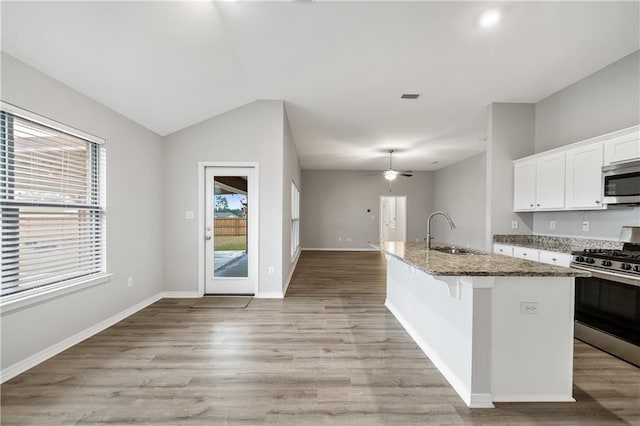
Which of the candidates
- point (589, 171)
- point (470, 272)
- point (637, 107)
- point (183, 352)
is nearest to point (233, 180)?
point (183, 352)

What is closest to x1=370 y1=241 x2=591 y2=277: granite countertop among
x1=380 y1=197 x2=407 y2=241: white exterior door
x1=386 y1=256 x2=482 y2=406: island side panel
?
x1=386 y1=256 x2=482 y2=406: island side panel

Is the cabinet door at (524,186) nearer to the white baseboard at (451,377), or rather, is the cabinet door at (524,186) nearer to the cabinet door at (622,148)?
the cabinet door at (622,148)

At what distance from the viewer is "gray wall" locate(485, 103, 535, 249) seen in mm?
4027

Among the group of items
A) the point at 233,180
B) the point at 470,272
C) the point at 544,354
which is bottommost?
the point at 544,354

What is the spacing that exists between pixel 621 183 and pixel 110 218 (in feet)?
17.7

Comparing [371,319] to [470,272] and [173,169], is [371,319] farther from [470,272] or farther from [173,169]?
[173,169]

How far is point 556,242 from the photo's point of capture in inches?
143

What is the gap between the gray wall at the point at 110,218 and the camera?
213cm

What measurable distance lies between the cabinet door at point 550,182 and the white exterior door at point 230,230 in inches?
156

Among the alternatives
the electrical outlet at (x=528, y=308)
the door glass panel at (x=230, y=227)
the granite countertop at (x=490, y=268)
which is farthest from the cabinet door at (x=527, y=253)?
the door glass panel at (x=230, y=227)

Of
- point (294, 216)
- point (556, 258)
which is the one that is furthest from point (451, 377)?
point (294, 216)

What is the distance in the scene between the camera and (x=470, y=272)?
1695 mm

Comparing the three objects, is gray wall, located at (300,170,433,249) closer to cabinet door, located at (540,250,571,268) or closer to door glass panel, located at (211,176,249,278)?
door glass panel, located at (211,176,249,278)

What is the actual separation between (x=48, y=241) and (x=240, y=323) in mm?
1975
